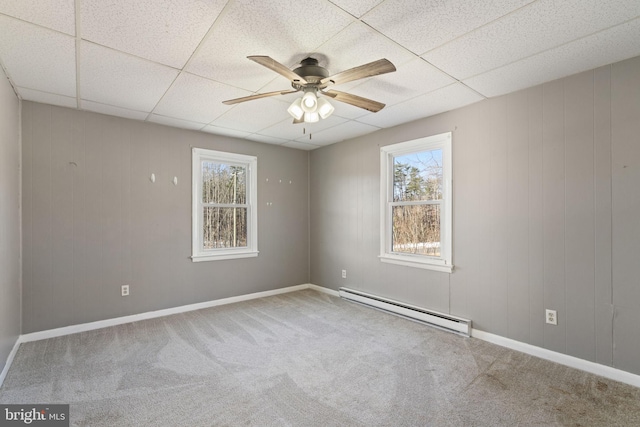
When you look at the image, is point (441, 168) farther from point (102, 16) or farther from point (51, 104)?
point (51, 104)

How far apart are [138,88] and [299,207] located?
3029 mm

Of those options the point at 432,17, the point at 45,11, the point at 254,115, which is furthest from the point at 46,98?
the point at 432,17

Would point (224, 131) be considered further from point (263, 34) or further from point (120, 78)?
point (263, 34)

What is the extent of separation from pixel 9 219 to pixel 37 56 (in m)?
1.42

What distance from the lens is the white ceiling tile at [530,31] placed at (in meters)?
1.75

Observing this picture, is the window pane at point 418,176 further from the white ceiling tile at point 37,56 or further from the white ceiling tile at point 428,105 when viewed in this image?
the white ceiling tile at point 37,56

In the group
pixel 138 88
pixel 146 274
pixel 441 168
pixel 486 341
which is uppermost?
pixel 138 88

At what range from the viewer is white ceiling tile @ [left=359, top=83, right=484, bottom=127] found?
9.60 feet

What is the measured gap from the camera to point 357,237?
456cm

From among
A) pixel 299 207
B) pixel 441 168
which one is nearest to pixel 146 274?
pixel 299 207

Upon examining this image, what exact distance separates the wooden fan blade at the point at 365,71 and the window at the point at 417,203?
184 cm

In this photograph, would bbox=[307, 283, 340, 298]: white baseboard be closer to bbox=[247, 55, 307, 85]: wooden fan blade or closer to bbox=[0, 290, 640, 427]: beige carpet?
bbox=[0, 290, 640, 427]: beige carpet

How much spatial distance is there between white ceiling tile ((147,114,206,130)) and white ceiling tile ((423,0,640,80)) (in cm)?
290

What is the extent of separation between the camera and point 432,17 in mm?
1834
